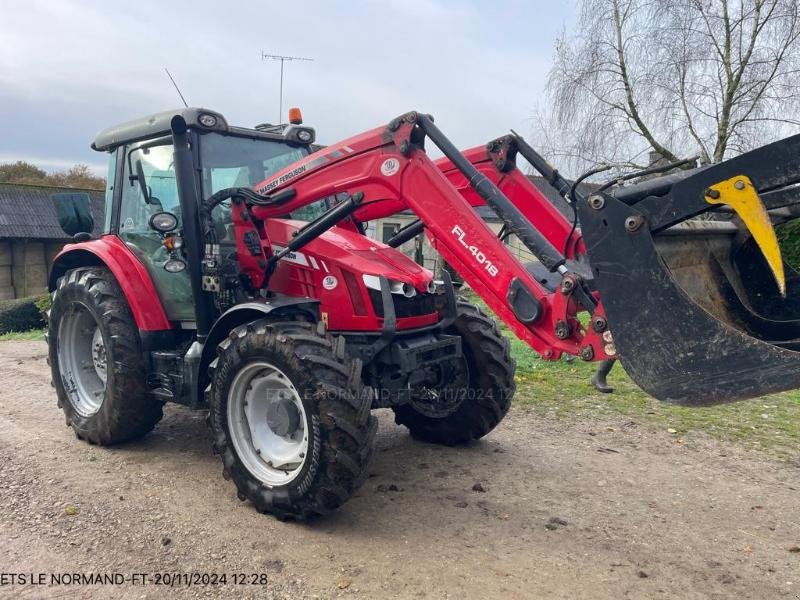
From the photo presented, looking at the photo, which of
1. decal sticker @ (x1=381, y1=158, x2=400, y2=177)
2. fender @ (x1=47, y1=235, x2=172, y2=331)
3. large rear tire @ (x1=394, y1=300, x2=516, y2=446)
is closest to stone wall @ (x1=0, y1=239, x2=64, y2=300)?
fender @ (x1=47, y1=235, x2=172, y2=331)

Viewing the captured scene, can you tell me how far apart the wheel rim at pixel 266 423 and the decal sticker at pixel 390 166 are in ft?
4.42

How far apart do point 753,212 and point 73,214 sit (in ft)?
16.7

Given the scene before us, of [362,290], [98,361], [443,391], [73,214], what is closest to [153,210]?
[73,214]

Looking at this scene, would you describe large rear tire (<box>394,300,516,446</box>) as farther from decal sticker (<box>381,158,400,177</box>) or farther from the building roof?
the building roof

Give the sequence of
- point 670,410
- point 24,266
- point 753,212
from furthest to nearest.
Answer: point 24,266 → point 670,410 → point 753,212

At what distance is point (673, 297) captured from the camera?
120 inches

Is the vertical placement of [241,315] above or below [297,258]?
below

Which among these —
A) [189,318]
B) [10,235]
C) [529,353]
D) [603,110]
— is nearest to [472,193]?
[189,318]

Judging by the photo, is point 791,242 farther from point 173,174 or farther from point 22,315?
point 22,315

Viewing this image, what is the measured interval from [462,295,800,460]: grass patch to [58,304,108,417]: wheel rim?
3952 millimetres

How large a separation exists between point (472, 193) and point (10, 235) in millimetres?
24393

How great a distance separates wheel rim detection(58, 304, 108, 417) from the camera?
19.2 ft

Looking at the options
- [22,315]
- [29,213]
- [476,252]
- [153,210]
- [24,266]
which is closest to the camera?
[476,252]

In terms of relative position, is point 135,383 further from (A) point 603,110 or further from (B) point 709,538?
(A) point 603,110
